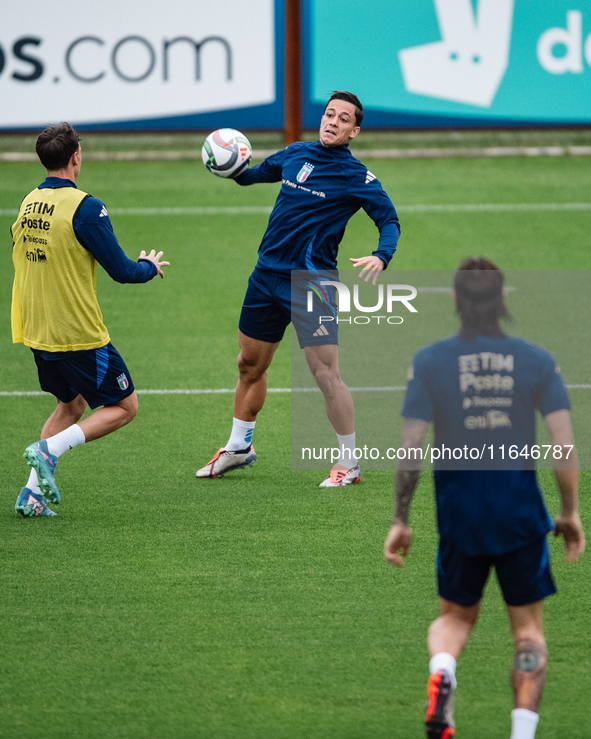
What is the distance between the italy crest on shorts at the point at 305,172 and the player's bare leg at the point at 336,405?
1062 millimetres

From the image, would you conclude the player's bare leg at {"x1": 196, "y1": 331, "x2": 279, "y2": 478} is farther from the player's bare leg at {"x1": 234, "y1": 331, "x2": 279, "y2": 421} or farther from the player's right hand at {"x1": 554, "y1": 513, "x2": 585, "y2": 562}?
the player's right hand at {"x1": 554, "y1": 513, "x2": 585, "y2": 562}

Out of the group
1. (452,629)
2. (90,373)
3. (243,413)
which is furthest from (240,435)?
(452,629)

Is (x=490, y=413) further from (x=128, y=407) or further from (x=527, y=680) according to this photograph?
(x=128, y=407)

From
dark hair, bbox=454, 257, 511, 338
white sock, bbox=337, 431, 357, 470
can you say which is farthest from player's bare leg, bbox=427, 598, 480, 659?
white sock, bbox=337, 431, 357, 470

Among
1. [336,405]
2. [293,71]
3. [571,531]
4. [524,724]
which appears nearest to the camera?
[524,724]

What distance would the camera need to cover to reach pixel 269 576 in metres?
5.42

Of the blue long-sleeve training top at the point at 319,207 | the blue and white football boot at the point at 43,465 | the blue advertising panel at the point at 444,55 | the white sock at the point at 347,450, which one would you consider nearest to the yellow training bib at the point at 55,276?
the blue and white football boot at the point at 43,465

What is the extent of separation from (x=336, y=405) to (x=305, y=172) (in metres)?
1.48

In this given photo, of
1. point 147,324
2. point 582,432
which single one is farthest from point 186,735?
point 147,324

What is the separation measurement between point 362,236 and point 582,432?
24.3ft

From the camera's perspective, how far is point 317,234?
660 cm

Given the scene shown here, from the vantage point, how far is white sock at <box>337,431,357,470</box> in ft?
22.3

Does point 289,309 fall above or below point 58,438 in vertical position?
above

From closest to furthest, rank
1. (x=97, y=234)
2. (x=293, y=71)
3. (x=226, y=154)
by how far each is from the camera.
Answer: (x=97, y=234), (x=226, y=154), (x=293, y=71)
